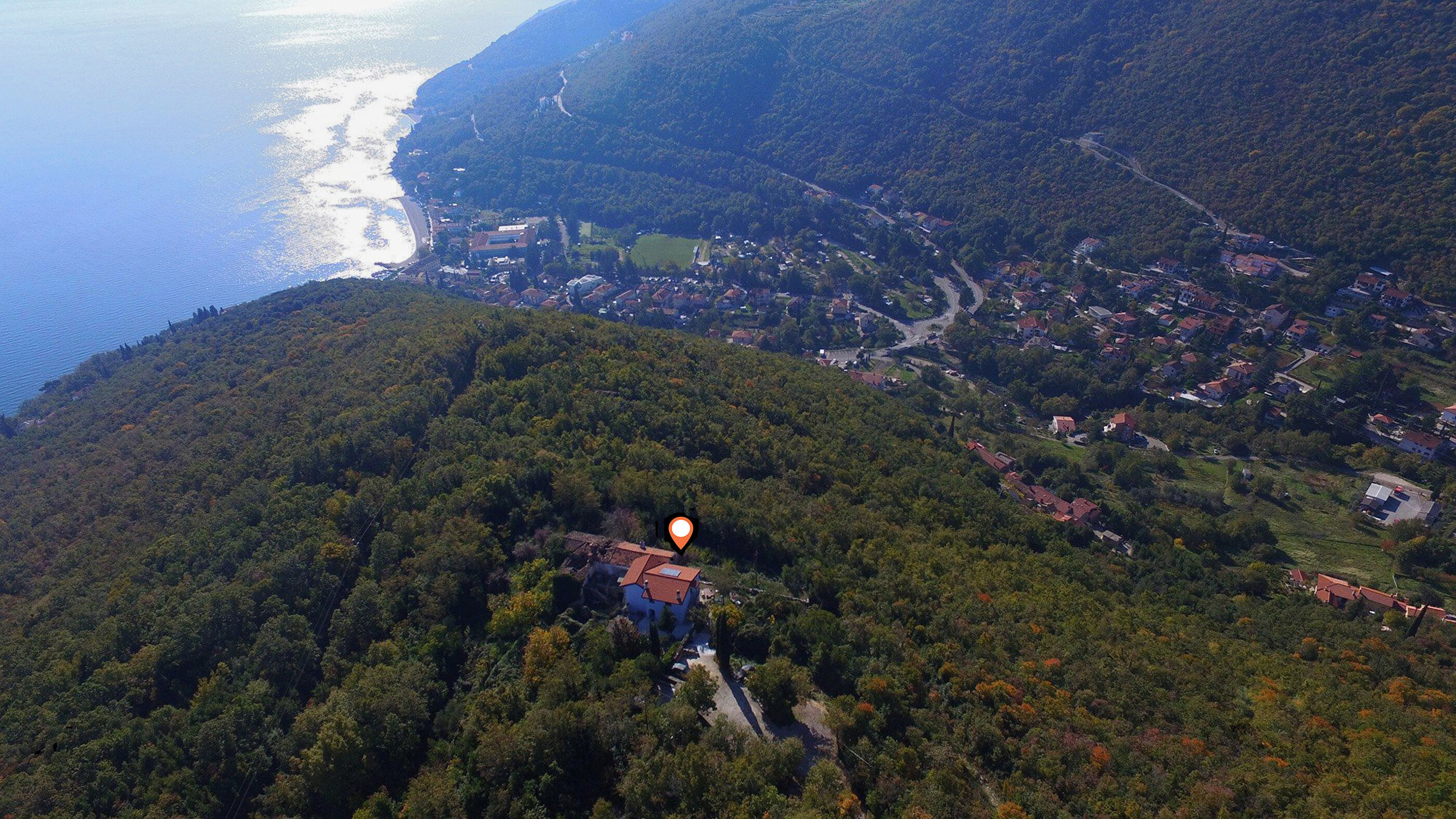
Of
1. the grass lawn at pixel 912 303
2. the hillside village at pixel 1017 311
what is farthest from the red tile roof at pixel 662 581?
the grass lawn at pixel 912 303

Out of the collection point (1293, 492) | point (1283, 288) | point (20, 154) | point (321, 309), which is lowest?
point (1293, 492)

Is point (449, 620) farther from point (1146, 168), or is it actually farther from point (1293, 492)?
point (1146, 168)

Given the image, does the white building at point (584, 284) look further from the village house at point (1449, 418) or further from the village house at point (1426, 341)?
the village house at point (1426, 341)

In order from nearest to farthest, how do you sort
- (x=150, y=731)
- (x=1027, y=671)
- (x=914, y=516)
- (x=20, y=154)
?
(x=150, y=731)
(x=1027, y=671)
(x=914, y=516)
(x=20, y=154)

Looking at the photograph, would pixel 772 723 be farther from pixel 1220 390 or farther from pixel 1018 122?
pixel 1018 122

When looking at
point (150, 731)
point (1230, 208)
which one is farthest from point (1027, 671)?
point (1230, 208)

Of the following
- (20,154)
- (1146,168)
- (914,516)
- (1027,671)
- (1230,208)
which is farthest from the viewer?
(20,154)

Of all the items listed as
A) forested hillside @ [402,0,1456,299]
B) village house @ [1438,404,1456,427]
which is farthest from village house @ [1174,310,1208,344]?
village house @ [1438,404,1456,427]
